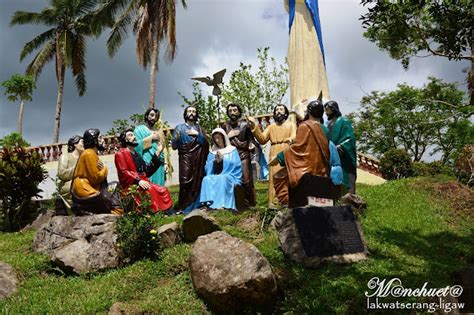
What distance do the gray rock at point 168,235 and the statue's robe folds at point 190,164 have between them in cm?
177

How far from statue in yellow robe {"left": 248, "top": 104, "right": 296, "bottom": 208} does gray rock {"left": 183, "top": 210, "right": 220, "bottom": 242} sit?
235 centimetres

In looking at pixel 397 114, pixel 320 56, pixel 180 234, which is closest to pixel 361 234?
pixel 180 234

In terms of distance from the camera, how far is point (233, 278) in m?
5.22

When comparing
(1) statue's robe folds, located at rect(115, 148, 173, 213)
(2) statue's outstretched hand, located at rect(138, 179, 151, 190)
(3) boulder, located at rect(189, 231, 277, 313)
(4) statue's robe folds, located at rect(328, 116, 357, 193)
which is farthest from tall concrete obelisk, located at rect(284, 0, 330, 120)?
(3) boulder, located at rect(189, 231, 277, 313)

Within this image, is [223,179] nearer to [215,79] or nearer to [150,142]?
[150,142]

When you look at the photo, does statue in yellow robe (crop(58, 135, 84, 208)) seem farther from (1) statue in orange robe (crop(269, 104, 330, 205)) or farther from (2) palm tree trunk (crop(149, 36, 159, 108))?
(2) palm tree trunk (crop(149, 36, 159, 108))

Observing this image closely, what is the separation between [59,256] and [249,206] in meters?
3.83

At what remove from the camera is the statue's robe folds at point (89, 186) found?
25.3ft

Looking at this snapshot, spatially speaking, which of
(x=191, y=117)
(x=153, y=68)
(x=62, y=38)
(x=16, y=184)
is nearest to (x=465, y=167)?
(x=191, y=117)

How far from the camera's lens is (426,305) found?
509 centimetres

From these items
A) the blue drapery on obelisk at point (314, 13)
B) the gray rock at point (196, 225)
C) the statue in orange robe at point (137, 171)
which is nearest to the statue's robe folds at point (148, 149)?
the statue in orange robe at point (137, 171)

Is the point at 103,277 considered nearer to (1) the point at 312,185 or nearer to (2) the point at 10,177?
(1) the point at 312,185

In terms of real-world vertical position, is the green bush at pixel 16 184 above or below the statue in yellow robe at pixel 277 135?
below

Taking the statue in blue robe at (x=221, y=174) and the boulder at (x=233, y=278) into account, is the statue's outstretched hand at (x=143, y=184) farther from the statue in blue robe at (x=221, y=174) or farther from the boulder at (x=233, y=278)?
the boulder at (x=233, y=278)
